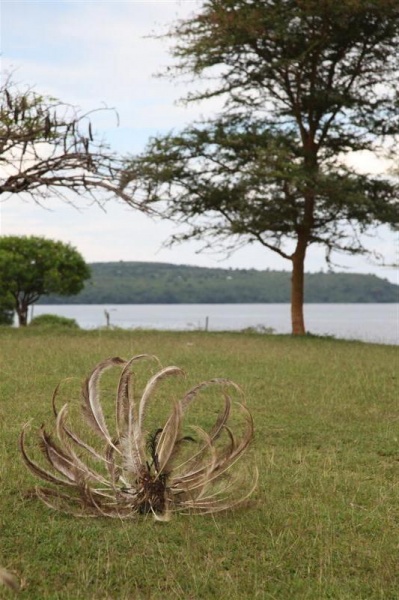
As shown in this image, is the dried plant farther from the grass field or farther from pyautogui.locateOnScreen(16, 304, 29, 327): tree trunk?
pyautogui.locateOnScreen(16, 304, 29, 327): tree trunk

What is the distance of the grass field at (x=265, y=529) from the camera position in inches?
211

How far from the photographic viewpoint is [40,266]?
36.2m

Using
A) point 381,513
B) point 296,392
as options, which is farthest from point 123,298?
point 381,513

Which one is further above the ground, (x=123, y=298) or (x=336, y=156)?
(x=336, y=156)

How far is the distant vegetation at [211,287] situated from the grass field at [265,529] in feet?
225

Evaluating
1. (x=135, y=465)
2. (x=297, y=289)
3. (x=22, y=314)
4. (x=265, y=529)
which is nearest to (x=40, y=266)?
(x=22, y=314)

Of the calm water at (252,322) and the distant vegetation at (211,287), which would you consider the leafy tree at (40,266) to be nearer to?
the calm water at (252,322)

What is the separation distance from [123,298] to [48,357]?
67.6 metres

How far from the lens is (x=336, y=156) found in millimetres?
27375

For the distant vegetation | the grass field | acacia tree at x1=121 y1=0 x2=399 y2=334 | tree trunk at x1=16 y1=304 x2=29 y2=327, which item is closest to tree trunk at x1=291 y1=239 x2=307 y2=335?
acacia tree at x1=121 y1=0 x2=399 y2=334

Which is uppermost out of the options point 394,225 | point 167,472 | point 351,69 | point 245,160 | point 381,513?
point 351,69

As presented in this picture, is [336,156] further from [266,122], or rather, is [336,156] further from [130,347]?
[130,347]

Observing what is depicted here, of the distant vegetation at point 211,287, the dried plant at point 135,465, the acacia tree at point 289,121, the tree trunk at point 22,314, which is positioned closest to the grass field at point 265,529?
the dried plant at point 135,465

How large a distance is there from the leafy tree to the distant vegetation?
42320 mm
